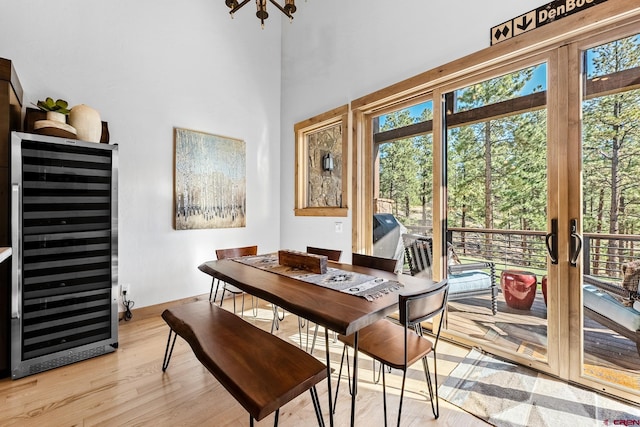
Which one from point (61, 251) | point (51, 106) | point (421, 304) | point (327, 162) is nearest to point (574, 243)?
point (421, 304)

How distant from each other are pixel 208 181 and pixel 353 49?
7.56 ft

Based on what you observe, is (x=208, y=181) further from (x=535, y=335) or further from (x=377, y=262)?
(x=535, y=335)

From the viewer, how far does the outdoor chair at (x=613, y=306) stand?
5.70ft

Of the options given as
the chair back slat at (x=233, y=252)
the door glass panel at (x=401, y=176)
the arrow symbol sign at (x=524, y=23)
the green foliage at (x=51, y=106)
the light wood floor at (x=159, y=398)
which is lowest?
the light wood floor at (x=159, y=398)

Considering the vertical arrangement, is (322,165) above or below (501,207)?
above

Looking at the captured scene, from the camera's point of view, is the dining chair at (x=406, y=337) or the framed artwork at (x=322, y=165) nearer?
the dining chair at (x=406, y=337)

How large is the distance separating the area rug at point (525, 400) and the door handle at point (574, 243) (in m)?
0.81

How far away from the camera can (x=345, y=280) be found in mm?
1749

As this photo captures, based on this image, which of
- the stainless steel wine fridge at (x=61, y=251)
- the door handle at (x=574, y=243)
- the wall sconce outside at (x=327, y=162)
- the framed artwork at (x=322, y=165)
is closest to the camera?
the door handle at (x=574, y=243)

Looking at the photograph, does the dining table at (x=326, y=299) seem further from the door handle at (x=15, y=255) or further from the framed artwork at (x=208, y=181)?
the framed artwork at (x=208, y=181)

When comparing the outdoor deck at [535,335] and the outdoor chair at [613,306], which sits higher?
the outdoor chair at [613,306]

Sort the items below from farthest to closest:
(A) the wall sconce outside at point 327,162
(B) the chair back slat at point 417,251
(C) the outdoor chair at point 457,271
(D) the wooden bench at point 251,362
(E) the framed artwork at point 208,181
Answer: (A) the wall sconce outside at point 327,162, (E) the framed artwork at point 208,181, (B) the chair back slat at point 417,251, (C) the outdoor chair at point 457,271, (D) the wooden bench at point 251,362

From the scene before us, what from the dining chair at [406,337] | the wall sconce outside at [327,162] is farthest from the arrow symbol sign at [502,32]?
the wall sconce outside at [327,162]

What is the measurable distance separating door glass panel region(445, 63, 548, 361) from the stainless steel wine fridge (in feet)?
9.62
